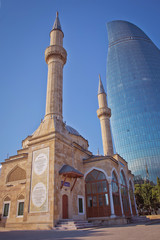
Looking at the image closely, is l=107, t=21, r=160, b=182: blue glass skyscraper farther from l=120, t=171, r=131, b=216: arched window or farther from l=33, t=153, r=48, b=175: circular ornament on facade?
l=33, t=153, r=48, b=175: circular ornament on facade

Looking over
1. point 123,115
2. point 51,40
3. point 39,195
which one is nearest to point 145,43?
point 123,115

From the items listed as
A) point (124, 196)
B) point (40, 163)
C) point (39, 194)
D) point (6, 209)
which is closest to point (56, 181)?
point (39, 194)

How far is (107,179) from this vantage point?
16172 mm

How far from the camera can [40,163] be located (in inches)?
564

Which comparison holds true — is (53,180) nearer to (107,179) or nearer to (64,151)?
(64,151)

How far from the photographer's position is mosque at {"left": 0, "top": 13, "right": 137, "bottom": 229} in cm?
1297

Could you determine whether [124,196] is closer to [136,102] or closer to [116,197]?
[116,197]

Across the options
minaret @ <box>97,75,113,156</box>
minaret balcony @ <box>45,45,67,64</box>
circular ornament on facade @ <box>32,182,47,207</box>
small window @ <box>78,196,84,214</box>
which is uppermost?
minaret balcony @ <box>45,45,67,64</box>

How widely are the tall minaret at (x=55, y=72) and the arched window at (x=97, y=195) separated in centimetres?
637

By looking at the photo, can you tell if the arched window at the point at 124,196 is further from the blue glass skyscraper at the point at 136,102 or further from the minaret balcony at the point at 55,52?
the blue glass skyscraper at the point at 136,102

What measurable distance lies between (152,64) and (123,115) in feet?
80.2

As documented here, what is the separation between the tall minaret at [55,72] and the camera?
665 inches

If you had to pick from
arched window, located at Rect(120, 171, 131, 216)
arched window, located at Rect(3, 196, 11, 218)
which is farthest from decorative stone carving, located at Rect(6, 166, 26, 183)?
arched window, located at Rect(120, 171, 131, 216)

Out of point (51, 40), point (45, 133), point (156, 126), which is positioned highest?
point (156, 126)
